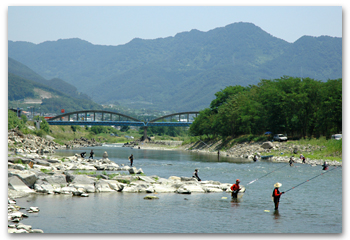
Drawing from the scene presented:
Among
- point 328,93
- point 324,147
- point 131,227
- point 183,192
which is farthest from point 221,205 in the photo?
point 328,93

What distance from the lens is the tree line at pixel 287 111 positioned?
1829 inches

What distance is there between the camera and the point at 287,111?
220 feet

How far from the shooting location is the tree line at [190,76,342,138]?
4645 cm

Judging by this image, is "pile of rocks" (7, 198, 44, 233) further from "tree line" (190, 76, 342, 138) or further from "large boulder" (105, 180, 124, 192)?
"tree line" (190, 76, 342, 138)

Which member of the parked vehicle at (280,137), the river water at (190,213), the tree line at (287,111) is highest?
the tree line at (287,111)

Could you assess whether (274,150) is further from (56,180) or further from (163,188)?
(56,180)

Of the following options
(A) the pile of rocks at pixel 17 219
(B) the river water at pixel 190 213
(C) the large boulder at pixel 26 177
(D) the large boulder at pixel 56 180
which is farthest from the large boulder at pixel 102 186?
(A) the pile of rocks at pixel 17 219

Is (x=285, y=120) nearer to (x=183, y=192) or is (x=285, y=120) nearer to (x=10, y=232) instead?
(x=183, y=192)

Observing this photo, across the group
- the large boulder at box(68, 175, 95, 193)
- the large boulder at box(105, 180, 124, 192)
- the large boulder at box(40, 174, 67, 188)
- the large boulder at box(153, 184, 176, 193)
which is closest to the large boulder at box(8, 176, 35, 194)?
the large boulder at box(40, 174, 67, 188)

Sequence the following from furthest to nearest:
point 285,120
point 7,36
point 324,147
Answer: point 285,120
point 324,147
point 7,36

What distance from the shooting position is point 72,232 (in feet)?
50.4

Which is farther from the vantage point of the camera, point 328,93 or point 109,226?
point 328,93

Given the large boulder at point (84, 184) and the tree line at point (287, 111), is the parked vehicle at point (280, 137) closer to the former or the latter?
the tree line at point (287, 111)

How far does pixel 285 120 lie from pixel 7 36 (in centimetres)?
5945
